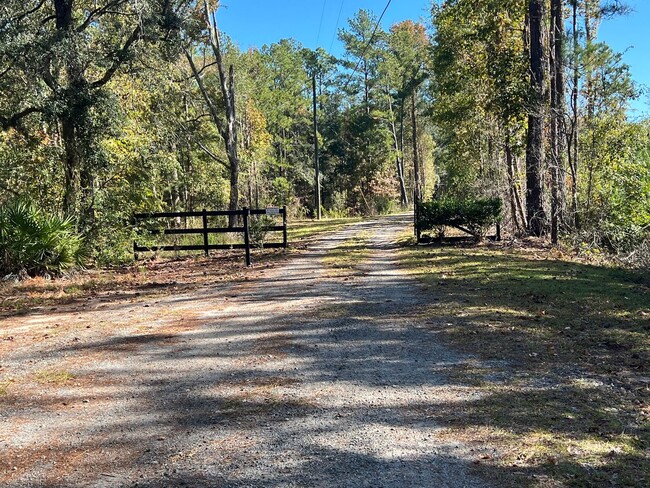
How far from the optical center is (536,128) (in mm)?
15055

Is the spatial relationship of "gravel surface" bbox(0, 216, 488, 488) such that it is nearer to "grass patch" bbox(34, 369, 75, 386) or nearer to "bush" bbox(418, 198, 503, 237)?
"grass patch" bbox(34, 369, 75, 386)

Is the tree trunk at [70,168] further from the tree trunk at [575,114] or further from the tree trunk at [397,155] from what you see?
the tree trunk at [397,155]

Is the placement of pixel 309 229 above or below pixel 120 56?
below

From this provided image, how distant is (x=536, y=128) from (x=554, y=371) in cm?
1228

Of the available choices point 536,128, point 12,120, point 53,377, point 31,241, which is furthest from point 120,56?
point 536,128

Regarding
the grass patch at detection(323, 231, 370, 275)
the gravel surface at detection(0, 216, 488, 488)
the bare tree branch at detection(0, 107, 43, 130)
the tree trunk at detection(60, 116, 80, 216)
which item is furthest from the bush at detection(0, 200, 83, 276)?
the grass patch at detection(323, 231, 370, 275)

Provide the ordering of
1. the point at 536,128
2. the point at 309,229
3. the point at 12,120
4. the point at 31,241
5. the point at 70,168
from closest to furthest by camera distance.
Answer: the point at 31,241 < the point at 12,120 < the point at 70,168 < the point at 536,128 < the point at 309,229

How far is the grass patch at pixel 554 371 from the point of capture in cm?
307

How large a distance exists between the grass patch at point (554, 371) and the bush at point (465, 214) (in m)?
5.16

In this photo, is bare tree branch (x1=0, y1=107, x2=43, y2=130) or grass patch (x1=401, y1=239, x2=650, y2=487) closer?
grass patch (x1=401, y1=239, x2=650, y2=487)

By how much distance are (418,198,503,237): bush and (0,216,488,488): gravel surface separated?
7.72 m

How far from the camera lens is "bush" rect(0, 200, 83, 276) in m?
10.4

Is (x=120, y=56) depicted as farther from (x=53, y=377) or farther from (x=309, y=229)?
(x=309, y=229)

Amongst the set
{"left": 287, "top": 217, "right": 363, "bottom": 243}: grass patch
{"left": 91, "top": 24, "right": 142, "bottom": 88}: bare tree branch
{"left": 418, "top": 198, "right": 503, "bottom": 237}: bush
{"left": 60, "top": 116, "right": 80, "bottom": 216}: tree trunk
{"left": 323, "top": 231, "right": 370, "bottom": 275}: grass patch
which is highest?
{"left": 91, "top": 24, "right": 142, "bottom": 88}: bare tree branch
